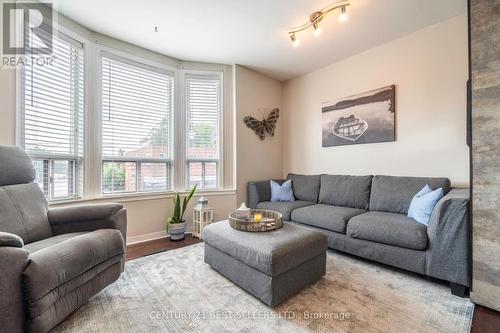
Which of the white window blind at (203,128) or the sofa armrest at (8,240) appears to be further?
the white window blind at (203,128)

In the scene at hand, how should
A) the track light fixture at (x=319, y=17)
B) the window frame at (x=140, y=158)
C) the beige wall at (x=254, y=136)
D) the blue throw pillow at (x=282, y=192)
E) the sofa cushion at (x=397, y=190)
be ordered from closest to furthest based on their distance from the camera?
the track light fixture at (x=319, y=17) < the sofa cushion at (x=397, y=190) < the window frame at (x=140, y=158) < the blue throw pillow at (x=282, y=192) < the beige wall at (x=254, y=136)

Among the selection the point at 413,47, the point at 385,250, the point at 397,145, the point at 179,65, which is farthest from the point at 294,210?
the point at 179,65

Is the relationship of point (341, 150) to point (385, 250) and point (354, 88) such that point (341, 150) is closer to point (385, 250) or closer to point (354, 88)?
point (354, 88)

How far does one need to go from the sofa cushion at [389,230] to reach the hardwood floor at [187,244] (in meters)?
0.50

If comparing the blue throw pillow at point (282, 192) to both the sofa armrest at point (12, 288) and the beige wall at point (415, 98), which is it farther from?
the sofa armrest at point (12, 288)

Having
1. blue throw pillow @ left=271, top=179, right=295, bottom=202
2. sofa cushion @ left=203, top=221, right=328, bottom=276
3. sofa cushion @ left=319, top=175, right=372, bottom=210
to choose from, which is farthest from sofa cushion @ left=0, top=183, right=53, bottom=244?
sofa cushion @ left=319, top=175, right=372, bottom=210

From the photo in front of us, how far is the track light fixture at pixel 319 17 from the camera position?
214 centimetres

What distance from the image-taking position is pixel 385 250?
2.09 m

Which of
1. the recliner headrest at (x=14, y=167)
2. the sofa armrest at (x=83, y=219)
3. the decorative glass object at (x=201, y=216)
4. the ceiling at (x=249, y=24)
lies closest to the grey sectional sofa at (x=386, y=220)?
the decorative glass object at (x=201, y=216)

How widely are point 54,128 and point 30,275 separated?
1.77 metres

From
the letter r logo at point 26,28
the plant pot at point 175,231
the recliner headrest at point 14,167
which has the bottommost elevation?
the plant pot at point 175,231

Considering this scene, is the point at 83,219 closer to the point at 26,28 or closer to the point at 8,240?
the point at 8,240

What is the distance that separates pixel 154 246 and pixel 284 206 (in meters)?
1.78

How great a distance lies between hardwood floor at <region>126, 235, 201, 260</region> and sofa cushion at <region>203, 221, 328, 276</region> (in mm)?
975
